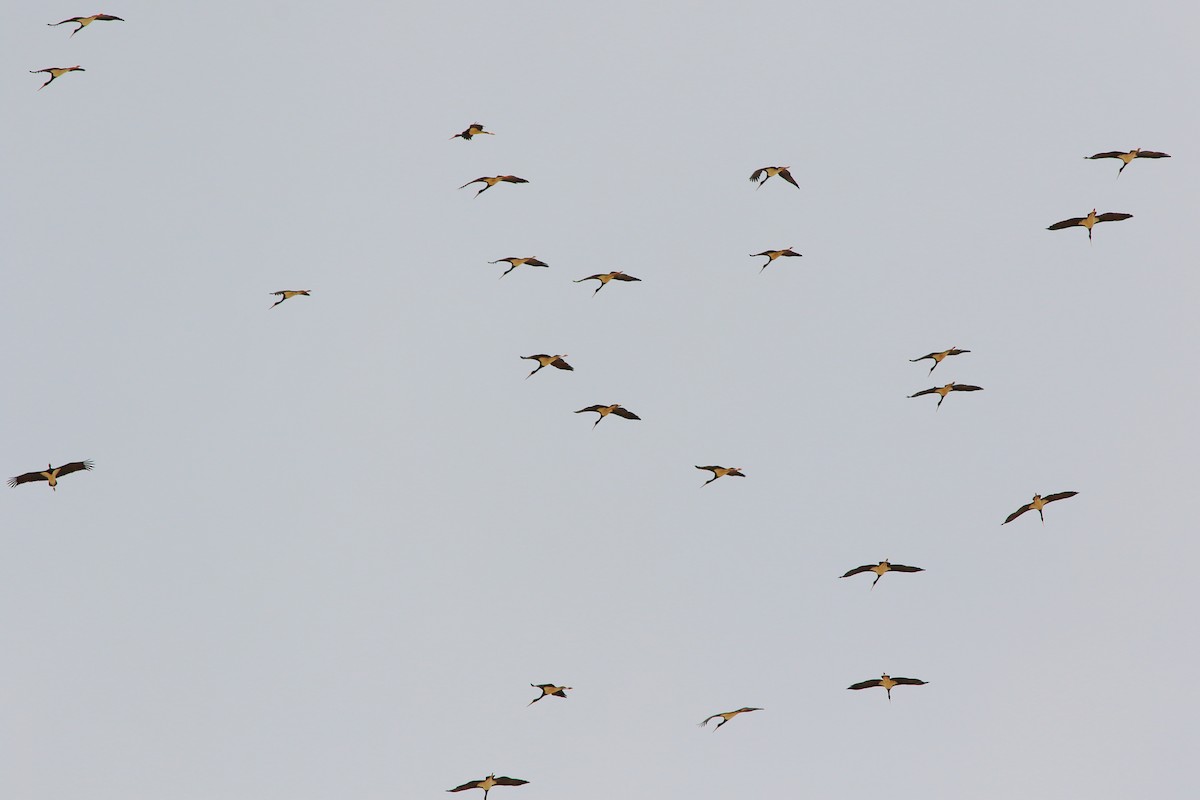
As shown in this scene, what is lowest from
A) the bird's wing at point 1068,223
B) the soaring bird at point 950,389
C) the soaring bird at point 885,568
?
the soaring bird at point 885,568

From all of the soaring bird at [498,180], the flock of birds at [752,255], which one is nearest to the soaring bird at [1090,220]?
the flock of birds at [752,255]

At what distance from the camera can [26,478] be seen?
209ft

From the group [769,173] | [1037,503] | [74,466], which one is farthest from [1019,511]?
[74,466]

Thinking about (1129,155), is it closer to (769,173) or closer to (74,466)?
(769,173)

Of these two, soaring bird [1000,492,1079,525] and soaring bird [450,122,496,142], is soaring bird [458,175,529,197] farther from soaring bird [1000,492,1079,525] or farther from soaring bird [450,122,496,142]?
soaring bird [1000,492,1079,525]

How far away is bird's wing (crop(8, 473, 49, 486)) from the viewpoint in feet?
207

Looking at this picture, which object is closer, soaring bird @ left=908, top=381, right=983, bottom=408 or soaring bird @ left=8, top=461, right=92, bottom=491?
soaring bird @ left=8, top=461, right=92, bottom=491

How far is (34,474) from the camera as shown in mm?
64188

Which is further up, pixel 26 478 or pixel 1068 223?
pixel 1068 223

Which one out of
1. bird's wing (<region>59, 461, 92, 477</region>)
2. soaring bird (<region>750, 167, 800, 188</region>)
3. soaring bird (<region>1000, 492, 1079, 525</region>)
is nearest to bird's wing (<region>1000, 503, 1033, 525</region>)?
soaring bird (<region>1000, 492, 1079, 525</region>)

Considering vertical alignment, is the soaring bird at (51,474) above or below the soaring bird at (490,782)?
above

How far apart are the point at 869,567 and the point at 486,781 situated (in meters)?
22.1

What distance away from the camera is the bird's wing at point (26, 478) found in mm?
63094

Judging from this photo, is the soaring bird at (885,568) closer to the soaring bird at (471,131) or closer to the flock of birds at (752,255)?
the flock of birds at (752,255)
